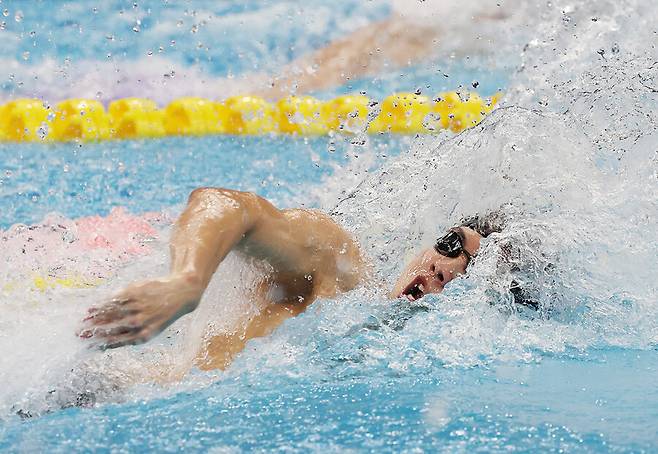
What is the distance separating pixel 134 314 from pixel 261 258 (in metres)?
0.43

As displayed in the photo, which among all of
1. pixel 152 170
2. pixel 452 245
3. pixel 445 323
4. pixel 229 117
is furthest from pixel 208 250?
pixel 229 117

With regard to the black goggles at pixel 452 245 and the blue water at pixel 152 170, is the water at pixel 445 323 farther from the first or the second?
the blue water at pixel 152 170

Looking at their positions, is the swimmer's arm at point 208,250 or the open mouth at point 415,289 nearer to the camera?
the swimmer's arm at point 208,250

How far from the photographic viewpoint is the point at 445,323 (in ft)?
5.37

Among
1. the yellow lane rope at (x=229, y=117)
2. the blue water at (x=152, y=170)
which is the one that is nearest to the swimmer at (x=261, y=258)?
the blue water at (x=152, y=170)

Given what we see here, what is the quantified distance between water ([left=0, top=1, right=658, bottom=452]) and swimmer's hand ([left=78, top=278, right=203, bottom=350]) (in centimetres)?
17

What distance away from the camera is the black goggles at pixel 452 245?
1.77 metres

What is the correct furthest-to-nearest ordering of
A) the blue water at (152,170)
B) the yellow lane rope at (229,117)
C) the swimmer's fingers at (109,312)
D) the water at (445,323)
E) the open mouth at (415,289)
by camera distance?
the yellow lane rope at (229,117) < the blue water at (152,170) < the open mouth at (415,289) < the water at (445,323) < the swimmer's fingers at (109,312)

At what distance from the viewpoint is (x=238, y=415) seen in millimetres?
1243

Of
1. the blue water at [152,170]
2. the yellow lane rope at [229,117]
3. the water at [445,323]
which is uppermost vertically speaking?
the yellow lane rope at [229,117]

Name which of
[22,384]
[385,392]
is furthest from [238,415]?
[22,384]

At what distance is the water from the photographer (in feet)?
3.96

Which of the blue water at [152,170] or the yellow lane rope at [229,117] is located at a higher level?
the yellow lane rope at [229,117]

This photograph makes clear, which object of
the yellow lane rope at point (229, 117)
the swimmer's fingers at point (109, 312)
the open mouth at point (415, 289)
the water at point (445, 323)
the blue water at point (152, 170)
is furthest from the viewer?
the yellow lane rope at point (229, 117)
